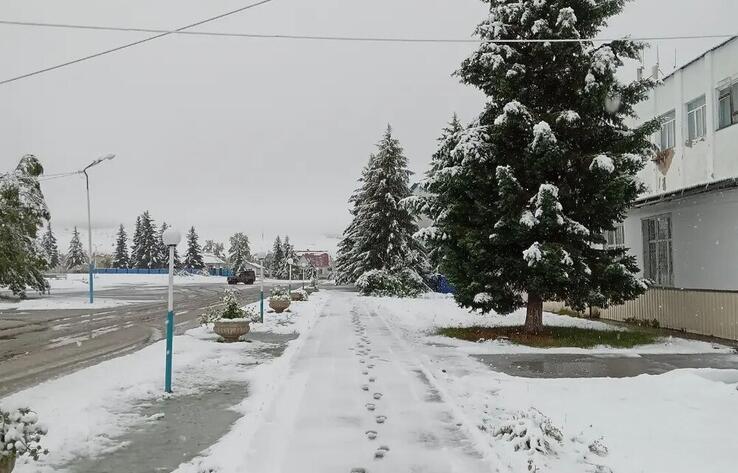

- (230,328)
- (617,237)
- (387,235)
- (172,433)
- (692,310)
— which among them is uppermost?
(387,235)

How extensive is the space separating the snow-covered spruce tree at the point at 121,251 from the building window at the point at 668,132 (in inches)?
4135

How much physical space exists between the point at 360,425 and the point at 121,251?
11319 cm

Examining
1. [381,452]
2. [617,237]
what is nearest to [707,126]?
[617,237]

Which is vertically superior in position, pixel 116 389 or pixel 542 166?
pixel 542 166

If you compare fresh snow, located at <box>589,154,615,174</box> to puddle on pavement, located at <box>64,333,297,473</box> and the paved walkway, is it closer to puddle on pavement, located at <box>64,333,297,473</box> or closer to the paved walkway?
the paved walkway

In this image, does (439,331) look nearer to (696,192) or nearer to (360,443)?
(696,192)

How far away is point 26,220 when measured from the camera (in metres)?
29.9

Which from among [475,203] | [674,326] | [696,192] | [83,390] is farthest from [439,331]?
[83,390]

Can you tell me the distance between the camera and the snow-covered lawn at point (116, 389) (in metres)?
5.66

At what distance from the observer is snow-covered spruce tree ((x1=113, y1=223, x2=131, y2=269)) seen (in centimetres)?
10831

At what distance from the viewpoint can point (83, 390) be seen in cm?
789

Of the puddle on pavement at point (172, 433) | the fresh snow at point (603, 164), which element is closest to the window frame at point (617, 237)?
the fresh snow at point (603, 164)

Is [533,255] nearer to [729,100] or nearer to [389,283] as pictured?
[729,100]

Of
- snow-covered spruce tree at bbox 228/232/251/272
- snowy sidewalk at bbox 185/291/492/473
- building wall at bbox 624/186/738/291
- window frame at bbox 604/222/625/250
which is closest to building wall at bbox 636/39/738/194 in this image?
building wall at bbox 624/186/738/291
